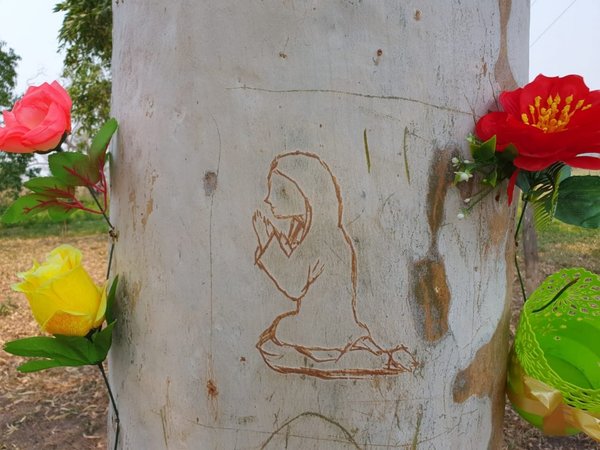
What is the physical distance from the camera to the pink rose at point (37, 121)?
38.3 inches

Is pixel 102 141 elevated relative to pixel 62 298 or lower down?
elevated

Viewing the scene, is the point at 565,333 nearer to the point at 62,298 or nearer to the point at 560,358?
the point at 560,358

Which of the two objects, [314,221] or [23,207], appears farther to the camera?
[23,207]

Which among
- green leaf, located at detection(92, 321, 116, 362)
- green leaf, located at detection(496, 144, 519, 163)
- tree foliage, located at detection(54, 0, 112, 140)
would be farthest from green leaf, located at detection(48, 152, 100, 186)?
tree foliage, located at detection(54, 0, 112, 140)

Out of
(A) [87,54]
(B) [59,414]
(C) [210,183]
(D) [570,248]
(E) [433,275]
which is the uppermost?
(A) [87,54]

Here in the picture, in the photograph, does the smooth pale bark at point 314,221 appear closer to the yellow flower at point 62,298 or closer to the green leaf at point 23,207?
the yellow flower at point 62,298

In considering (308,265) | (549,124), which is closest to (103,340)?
(308,265)

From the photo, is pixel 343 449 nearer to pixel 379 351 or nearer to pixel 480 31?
pixel 379 351

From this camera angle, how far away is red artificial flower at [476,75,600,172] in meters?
0.83

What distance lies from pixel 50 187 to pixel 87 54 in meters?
4.85

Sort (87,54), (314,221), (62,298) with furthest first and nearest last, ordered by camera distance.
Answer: (87,54)
(62,298)
(314,221)

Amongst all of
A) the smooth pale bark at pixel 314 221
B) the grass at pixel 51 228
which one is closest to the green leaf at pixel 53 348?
the smooth pale bark at pixel 314 221

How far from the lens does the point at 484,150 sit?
0.82 metres

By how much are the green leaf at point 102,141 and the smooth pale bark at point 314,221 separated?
0.39ft
